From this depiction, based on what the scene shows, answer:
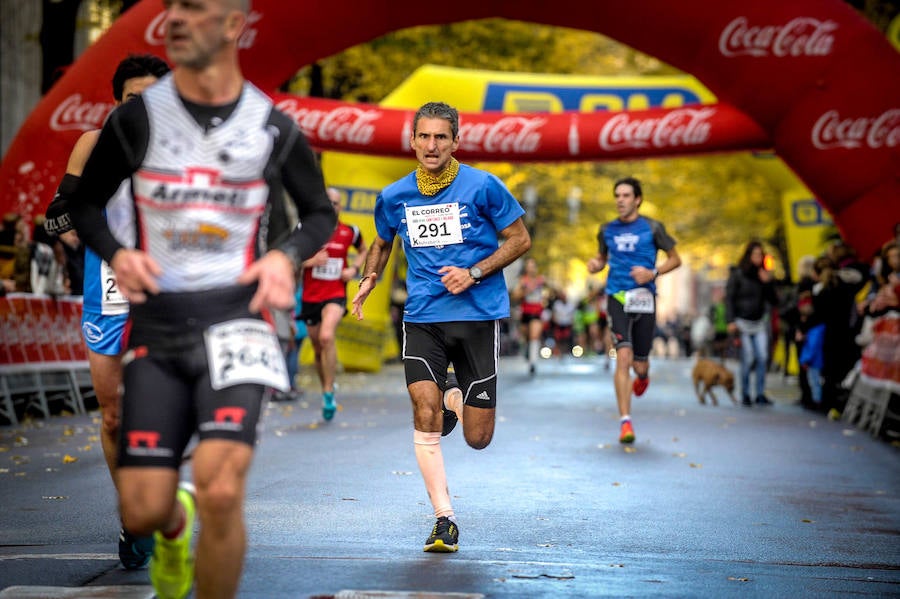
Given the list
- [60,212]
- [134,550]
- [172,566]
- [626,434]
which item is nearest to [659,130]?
[626,434]

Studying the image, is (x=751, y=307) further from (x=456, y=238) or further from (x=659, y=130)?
(x=456, y=238)

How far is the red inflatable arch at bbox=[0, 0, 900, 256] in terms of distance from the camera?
51.8 feet

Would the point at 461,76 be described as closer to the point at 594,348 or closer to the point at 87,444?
the point at 87,444

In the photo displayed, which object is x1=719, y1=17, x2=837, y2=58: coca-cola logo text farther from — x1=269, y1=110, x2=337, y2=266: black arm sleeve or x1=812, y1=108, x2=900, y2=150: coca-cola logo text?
x1=269, y1=110, x2=337, y2=266: black arm sleeve

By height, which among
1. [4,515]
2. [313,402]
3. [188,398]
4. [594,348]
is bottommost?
[594,348]

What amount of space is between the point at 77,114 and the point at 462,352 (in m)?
10.1

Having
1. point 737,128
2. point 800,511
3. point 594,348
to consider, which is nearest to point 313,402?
point 737,128

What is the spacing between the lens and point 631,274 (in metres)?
12.3

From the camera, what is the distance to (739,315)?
18422mm

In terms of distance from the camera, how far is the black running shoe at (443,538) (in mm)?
6125

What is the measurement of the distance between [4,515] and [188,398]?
362 centimetres

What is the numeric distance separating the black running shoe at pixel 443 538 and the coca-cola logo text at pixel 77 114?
10.4 meters

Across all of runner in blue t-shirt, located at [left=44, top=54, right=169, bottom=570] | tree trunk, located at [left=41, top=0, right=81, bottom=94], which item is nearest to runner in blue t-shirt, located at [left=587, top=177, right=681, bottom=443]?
runner in blue t-shirt, located at [left=44, top=54, right=169, bottom=570]

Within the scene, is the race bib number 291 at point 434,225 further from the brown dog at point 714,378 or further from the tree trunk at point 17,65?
the tree trunk at point 17,65
